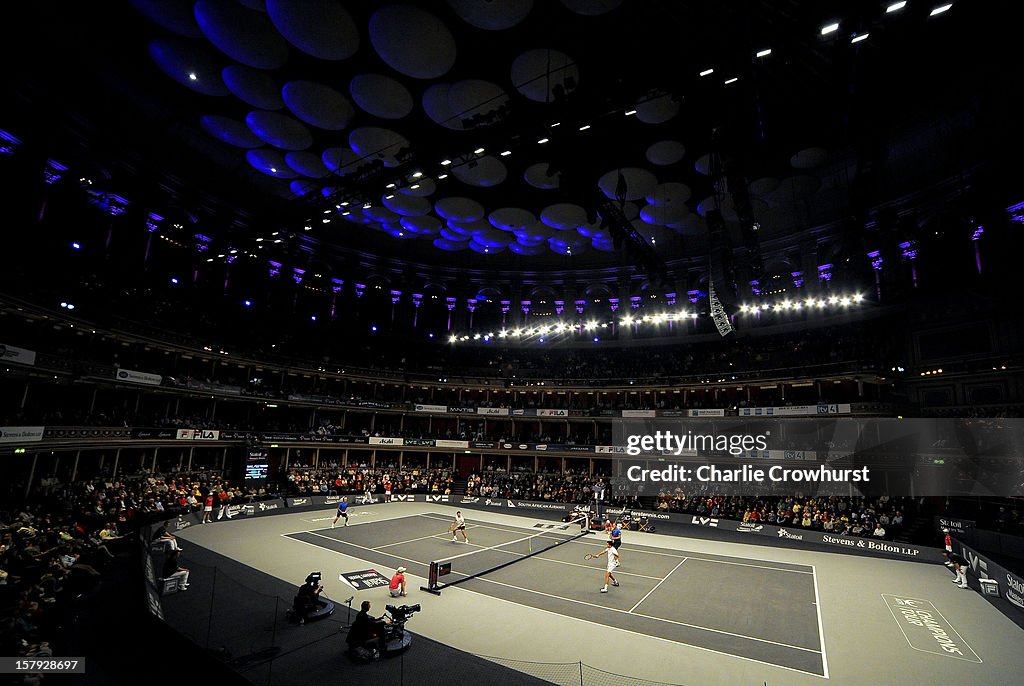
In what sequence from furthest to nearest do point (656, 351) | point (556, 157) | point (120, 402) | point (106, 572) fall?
point (656, 351), point (120, 402), point (556, 157), point (106, 572)

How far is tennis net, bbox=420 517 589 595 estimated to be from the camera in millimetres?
15781

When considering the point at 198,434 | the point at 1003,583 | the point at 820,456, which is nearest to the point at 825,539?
the point at 820,456

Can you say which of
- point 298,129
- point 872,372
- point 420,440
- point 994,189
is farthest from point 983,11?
point 420,440

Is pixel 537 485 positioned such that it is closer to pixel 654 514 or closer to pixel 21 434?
pixel 654 514

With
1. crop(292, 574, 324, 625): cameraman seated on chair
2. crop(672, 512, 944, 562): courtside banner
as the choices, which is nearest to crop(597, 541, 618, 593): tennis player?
crop(292, 574, 324, 625): cameraman seated on chair

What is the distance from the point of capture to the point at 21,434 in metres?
18.8

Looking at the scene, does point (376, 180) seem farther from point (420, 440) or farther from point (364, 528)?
point (420, 440)

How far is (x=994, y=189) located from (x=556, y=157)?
63.3ft

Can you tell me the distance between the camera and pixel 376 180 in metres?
20.8

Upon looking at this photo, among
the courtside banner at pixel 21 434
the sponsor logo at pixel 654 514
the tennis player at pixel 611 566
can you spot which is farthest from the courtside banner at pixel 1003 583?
the courtside banner at pixel 21 434

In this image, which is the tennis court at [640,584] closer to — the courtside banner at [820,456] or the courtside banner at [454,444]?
the courtside banner at [820,456]

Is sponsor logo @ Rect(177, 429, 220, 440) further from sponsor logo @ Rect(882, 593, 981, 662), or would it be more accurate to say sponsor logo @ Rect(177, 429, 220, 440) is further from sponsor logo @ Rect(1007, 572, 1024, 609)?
sponsor logo @ Rect(1007, 572, 1024, 609)

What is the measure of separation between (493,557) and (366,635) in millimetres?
10556

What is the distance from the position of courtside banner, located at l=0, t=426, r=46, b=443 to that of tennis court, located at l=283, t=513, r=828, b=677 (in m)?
11.0
